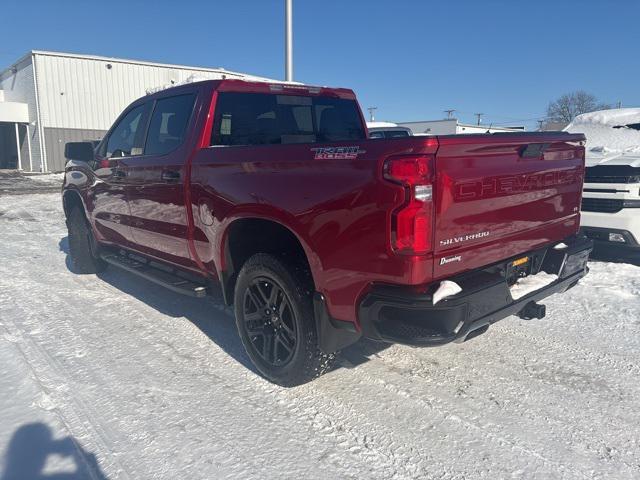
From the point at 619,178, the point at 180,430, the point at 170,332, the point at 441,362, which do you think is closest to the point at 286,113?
the point at 170,332

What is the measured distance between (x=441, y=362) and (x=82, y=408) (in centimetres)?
243

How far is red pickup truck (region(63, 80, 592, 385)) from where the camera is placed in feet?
8.16

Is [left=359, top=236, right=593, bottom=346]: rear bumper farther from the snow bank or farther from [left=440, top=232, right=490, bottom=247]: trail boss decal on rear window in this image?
the snow bank

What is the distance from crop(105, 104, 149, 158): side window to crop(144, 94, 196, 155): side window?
0.19 metres

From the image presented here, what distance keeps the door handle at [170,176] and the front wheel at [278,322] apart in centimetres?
103

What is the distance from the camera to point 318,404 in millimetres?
3127

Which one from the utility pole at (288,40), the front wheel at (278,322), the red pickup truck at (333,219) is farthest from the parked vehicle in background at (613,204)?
the utility pole at (288,40)

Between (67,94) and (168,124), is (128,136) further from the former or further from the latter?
(67,94)

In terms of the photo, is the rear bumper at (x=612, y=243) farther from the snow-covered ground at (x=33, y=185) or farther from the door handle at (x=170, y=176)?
the snow-covered ground at (x=33, y=185)

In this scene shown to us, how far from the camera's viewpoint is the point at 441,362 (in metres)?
3.67

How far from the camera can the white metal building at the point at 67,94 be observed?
26188mm

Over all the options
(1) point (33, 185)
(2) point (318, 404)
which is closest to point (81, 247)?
(2) point (318, 404)

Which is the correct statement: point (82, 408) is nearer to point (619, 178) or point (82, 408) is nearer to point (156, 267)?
point (156, 267)

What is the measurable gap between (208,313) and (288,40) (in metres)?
10.4
